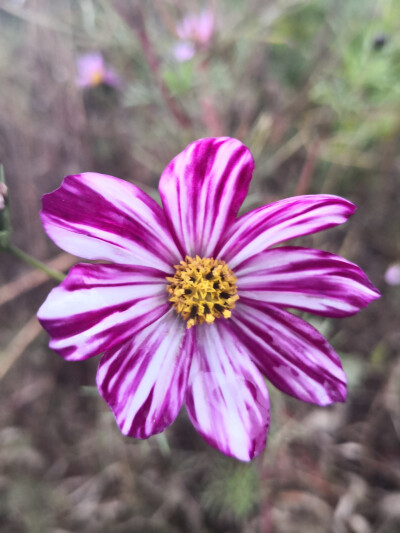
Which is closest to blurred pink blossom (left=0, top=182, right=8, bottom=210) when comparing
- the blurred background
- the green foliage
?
the blurred background

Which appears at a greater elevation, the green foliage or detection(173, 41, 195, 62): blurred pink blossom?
detection(173, 41, 195, 62): blurred pink blossom

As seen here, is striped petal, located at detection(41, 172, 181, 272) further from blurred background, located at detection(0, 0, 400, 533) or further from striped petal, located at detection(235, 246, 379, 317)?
blurred background, located at detection(0, 0, 400, 533)

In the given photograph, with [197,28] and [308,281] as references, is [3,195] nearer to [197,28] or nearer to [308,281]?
[308,281]

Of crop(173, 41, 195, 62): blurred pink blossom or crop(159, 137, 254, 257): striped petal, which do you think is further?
crop(173, 41, 195, 62): blurred pink blossom

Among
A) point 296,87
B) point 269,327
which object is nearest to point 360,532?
point 269,327

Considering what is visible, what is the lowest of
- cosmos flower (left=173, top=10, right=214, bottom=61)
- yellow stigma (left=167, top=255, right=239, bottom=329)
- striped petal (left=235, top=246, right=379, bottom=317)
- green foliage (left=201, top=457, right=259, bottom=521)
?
green foliage (left=201, top=457, right=259, bottom=521)

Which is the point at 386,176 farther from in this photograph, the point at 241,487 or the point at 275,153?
the point at 241,487
